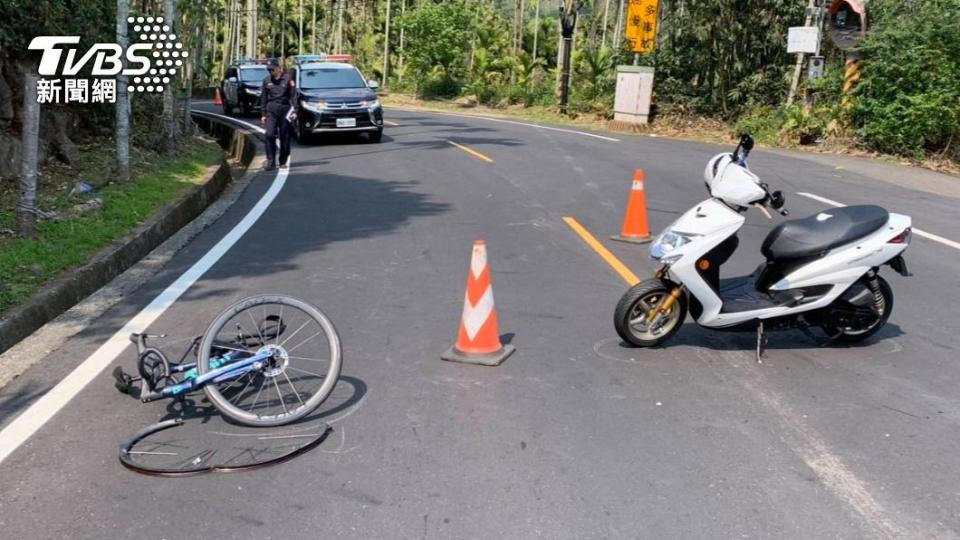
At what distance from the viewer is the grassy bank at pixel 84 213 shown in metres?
6.81

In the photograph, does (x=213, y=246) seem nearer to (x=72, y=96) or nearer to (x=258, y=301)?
(x=258, y=301)

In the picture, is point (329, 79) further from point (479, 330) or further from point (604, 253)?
point (479, 330)

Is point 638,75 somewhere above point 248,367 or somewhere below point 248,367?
above

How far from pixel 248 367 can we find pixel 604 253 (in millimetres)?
4736

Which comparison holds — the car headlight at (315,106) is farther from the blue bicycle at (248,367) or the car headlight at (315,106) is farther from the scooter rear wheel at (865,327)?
the scooter rear wheel at (865,327)

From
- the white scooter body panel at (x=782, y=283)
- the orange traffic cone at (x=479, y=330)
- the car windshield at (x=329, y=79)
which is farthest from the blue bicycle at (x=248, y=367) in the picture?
the car windshield at (x=329, y=79)

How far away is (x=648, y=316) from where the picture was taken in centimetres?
581

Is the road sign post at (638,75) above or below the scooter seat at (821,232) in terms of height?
above

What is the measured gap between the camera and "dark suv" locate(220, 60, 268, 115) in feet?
88.2

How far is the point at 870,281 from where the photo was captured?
5941mm

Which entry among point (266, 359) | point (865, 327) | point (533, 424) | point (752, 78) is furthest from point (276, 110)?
point (752, 78)

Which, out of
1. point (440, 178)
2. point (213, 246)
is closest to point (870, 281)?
point (213, 246)

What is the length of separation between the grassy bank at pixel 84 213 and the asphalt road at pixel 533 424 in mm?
740

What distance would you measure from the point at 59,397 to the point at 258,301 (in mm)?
1288
